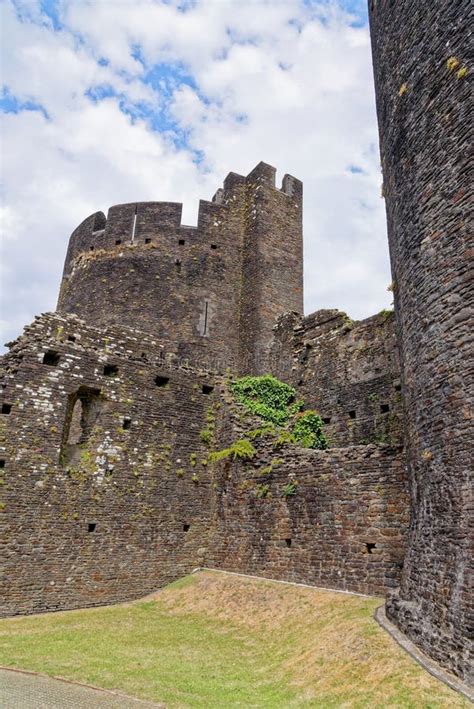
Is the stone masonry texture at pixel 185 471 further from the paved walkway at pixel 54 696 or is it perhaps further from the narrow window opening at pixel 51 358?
the paved walkway at pixel 54 696

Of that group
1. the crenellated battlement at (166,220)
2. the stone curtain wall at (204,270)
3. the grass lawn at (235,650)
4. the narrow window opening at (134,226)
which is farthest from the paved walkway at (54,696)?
the narrow window opening at (134,226)

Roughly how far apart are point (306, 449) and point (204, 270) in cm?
1281

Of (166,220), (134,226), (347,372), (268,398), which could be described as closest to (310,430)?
(268,398)

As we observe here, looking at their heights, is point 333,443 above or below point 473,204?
below

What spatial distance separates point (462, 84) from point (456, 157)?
109 centimetres

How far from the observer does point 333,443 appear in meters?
15.2

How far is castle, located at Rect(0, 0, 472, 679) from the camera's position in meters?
7.31

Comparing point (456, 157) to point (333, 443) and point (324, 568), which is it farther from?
point (333, 443)

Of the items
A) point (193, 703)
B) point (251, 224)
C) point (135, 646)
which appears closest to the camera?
point (193, 703)

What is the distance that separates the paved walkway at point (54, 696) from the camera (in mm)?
5993

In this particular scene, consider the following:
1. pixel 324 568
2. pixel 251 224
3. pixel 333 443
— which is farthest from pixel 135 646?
pixel 251 224

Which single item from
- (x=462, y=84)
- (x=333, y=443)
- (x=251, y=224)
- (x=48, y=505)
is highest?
(x=251, y=224)

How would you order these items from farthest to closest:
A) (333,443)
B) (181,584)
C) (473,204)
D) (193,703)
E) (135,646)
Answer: (333,443) → (181,584) → (135,646) → (473,204) → (193,703)

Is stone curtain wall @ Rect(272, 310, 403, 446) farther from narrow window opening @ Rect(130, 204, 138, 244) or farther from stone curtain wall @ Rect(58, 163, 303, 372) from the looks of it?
narrow window opening @ Rect(130, 204, 138, 244)
